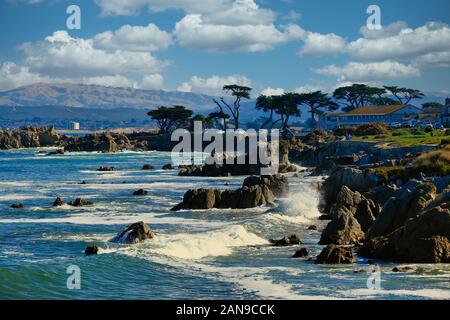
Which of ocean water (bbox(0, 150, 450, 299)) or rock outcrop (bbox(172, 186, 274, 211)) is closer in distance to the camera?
ocean water (bbox(0, 150, 450, 299))

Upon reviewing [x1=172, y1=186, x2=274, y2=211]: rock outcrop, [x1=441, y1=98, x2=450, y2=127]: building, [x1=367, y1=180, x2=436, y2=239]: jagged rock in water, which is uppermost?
[x1=441, y1=98, x2=450, y2=127]: building

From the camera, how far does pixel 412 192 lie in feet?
112

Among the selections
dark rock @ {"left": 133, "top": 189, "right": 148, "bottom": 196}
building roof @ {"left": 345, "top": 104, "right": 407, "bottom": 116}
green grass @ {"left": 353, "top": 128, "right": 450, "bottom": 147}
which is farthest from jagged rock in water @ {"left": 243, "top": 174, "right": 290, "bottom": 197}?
building roof @ {"left": 345, "top": 104, "right": 407, "bottom": 116}

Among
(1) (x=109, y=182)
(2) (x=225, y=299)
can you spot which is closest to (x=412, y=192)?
(2) (x=225, y=299)

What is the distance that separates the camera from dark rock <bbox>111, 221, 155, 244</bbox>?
3406cm

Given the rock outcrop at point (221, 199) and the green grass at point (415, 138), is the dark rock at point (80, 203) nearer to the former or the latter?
the rock outcrop at point (221, 199)

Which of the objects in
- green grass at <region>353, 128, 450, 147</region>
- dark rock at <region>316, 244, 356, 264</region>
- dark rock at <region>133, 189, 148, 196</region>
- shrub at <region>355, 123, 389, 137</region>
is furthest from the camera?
shrub at <region>355, 123, 389, 137</region>

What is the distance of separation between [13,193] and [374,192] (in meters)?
36.8

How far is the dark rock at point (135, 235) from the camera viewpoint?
112 feet

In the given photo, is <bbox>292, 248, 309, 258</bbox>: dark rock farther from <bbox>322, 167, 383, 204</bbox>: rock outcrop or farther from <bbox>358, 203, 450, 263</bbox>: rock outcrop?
<bbox>322, 167, 383, 204</bbox>: rock outcrop

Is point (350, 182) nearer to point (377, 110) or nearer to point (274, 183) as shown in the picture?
point (274, 183)

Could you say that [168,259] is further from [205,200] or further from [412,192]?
[205,200]

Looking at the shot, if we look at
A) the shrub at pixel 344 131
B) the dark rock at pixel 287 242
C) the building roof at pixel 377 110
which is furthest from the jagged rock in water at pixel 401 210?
the building roof at pixel 377 110

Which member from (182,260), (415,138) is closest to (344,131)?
(415,138)
